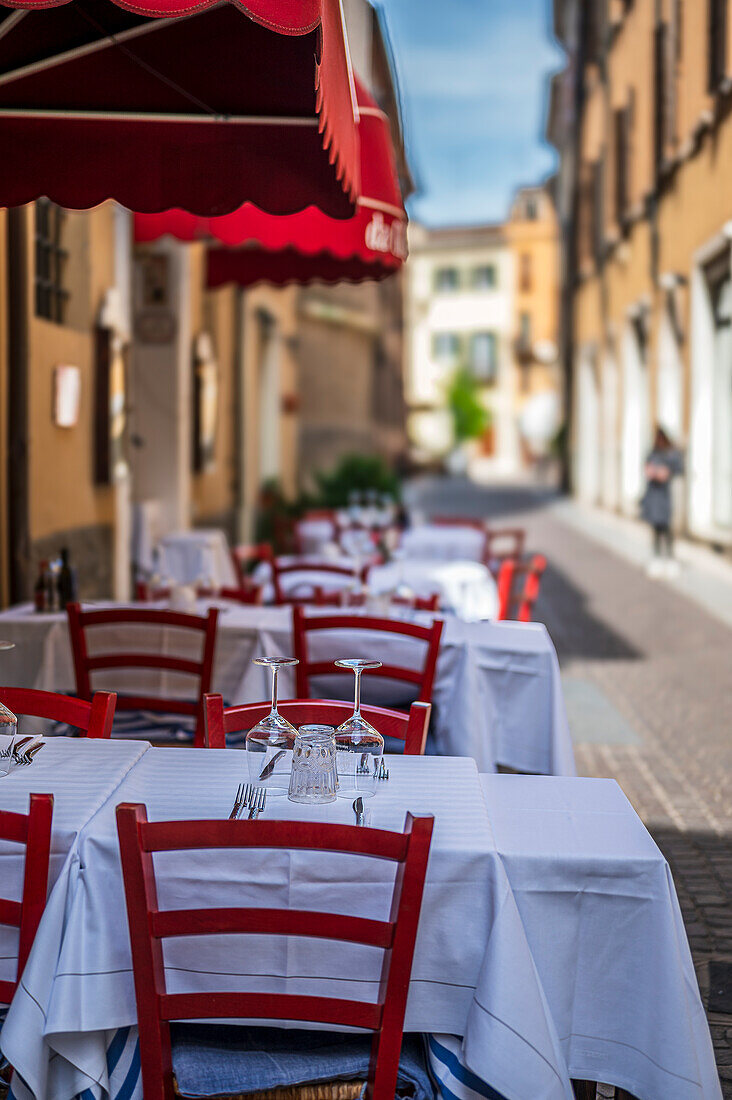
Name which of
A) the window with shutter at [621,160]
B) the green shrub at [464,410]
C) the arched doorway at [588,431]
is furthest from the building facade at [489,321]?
the window with shutter at [621,160]

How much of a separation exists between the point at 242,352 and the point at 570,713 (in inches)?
372

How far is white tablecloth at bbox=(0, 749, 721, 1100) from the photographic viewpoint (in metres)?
2.24

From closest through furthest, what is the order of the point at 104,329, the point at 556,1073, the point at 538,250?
the point at 556,1073
the point at 104,329
the point at 538,250

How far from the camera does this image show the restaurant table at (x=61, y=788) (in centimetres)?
238

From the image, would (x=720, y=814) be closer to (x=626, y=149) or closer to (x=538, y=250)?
(x=626, y=149)

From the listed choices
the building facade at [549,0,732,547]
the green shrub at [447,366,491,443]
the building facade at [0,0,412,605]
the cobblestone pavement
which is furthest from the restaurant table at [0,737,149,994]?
the green shrub at [447,366,491,443]

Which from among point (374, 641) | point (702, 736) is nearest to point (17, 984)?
point (374, 641)

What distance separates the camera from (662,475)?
14.5m

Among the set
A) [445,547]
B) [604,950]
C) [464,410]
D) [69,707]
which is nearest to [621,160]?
[445,547]

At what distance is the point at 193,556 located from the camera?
9.93m

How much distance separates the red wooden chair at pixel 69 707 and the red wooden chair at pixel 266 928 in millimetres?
963

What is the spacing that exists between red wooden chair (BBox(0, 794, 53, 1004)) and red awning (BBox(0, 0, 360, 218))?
2.68 metres

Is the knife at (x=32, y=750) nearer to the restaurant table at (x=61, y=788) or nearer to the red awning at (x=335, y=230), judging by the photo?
the restaurant table at (x=61, y=788)

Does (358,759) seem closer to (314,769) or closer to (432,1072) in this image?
(314,769)
